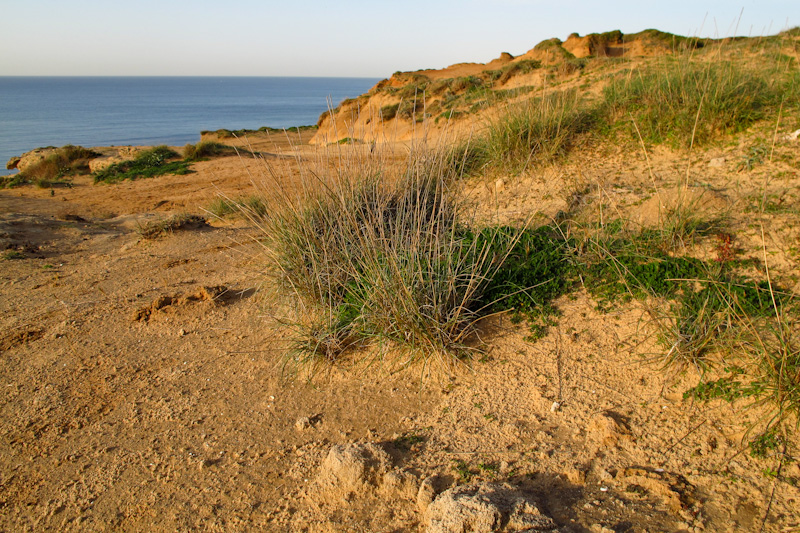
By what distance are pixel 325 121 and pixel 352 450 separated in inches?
746

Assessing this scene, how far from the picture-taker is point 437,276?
3.42 meters

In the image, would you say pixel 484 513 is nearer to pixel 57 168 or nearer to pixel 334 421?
pixel 334 421

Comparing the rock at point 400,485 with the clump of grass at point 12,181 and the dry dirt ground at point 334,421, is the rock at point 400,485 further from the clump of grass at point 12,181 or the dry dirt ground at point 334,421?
the clump of grass at point 12,181

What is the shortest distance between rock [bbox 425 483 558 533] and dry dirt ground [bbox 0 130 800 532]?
13cm

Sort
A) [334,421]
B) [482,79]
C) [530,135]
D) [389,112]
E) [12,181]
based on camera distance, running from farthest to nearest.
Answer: [482,79] → [389,112] → [12,181] → [530,135] → [334,421]

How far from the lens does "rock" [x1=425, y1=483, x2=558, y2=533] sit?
6.48 ft

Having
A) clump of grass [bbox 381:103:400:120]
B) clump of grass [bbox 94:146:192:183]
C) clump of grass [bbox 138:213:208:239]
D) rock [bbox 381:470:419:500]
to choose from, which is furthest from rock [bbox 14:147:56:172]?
rock [bbox 381:470:419:500]

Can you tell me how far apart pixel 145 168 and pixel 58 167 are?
279 cm

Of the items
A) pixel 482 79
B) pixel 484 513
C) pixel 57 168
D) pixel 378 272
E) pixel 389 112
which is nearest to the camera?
pixel 484 513

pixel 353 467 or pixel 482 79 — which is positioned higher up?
pixel 482 79

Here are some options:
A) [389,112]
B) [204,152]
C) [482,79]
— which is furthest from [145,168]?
[482,79]

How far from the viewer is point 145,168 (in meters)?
13.8

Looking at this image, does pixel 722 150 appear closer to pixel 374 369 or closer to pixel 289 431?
pixel 374 369

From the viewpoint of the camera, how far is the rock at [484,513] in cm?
197
